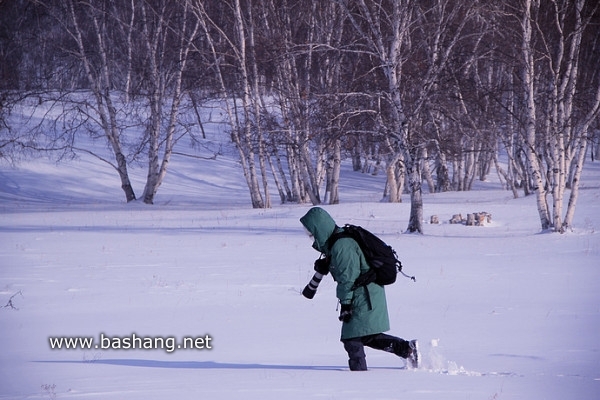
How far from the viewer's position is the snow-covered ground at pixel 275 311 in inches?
274

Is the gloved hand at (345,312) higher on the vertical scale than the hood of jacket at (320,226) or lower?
lower

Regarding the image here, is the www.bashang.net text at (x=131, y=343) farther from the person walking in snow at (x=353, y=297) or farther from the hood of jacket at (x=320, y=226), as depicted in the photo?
the hood of jacket at (x=320, y=226)

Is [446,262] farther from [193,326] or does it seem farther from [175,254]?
[193,326]

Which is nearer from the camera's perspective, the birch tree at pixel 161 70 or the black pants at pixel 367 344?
the black pants at pixel 367 344

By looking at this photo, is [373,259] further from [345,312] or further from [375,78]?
[375,78]

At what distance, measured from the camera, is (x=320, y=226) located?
7.24m

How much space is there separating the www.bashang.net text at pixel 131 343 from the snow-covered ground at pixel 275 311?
8 cm

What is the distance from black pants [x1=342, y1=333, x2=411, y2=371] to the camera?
7383 millimetres

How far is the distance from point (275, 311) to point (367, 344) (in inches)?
160

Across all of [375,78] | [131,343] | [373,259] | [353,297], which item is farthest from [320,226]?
[375,78]

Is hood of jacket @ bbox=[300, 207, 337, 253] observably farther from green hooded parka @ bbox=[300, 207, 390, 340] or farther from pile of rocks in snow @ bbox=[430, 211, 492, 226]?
pile of rocks in snow @ bbox=[430, 211, 492, 226]

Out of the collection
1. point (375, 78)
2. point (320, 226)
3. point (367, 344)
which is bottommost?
point (367, 344)

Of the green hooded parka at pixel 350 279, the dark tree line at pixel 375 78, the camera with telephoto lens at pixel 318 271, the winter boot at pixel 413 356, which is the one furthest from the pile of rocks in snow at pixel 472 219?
the camera with telephoto lens at pixel 318 271

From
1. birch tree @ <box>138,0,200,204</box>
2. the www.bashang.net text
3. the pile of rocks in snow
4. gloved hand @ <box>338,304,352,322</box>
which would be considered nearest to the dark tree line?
birch tree @ <box>138,0,200,204</box>
